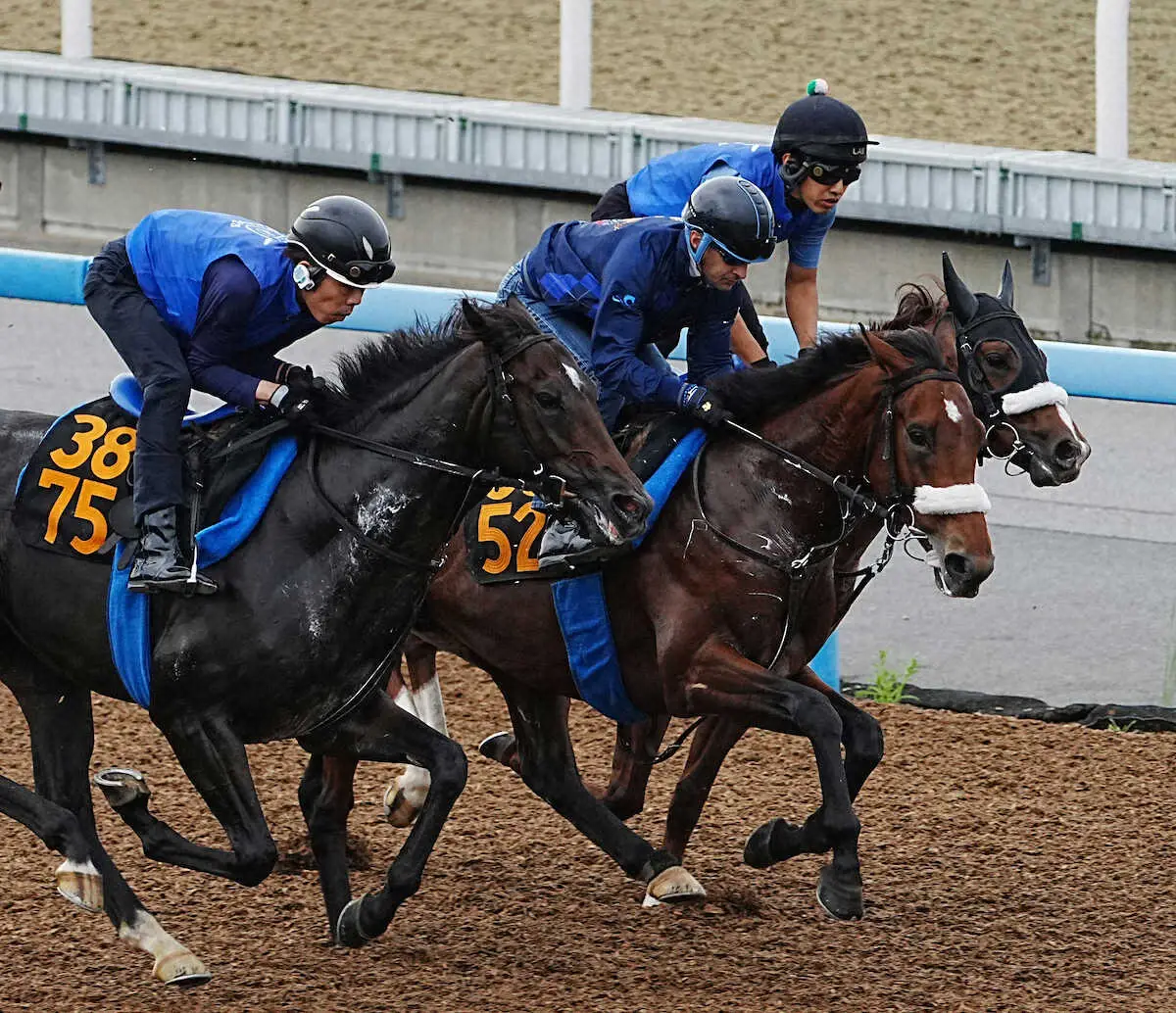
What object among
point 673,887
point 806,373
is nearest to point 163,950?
point 673,887

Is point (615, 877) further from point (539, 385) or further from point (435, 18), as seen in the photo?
point (435, 18)

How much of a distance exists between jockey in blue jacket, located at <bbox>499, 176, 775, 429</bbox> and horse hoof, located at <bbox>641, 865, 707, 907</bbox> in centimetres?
122

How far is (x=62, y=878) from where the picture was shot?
5.54 metres

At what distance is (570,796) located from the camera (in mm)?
6281

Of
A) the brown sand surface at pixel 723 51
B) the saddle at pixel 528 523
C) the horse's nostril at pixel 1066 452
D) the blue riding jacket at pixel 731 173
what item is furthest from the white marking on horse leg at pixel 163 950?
the brown sand surface at pixel 723 51

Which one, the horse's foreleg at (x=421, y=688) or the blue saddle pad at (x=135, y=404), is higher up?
the blue saddle pad at (x=135, y=404)

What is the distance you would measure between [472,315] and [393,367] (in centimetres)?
40

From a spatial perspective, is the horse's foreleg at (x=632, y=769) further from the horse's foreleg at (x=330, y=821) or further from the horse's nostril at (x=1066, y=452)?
the horse's nostril at (x=1066, y=452)

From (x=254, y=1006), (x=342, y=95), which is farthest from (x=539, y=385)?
(x=342, y=95)

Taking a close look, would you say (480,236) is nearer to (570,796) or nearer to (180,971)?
(570,796)

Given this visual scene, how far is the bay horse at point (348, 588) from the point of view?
5.16 m

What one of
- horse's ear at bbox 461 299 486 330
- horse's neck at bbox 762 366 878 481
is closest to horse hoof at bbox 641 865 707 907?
horse's neck at bbox 762 366 878 481

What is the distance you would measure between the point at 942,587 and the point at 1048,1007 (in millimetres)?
1039

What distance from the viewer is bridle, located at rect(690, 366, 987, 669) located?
18.8ft
